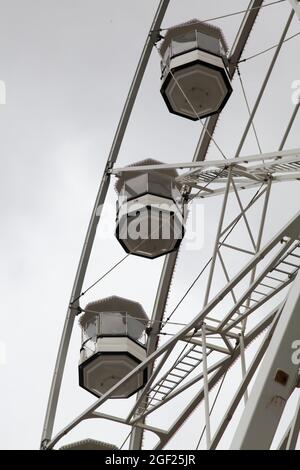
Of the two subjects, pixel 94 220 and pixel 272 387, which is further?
pixel 94 220

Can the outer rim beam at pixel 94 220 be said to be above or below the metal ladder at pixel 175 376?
above

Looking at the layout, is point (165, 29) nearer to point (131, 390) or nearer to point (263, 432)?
point (131, 390)

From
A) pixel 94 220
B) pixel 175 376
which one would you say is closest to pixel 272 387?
pixel 175 376

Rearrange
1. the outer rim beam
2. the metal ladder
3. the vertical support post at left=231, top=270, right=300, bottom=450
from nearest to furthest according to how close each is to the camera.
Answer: the vertical support post at left=231, top=270, right=300, bottom=450, the metal ladder, the outer rim beam

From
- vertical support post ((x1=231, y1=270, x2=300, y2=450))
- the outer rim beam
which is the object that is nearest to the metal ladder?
the outer rim beam

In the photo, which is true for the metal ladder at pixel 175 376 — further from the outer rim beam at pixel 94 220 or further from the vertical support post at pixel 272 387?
the vertical support post at pixel 272 387

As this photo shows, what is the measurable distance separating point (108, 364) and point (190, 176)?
556cm

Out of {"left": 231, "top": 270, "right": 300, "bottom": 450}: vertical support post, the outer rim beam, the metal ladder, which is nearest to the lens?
{"left": 231, "top": 270, "right": 300, "bottom": 450}: vertical support post

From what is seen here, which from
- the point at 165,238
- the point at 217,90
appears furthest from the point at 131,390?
the point at 217,90

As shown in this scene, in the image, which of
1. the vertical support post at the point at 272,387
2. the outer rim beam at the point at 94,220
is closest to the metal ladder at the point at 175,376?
the outer rim beam at the point at 94,220

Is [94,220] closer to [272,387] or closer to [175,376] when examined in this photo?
[175,376]

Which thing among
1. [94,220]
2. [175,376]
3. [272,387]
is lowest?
[272,387]

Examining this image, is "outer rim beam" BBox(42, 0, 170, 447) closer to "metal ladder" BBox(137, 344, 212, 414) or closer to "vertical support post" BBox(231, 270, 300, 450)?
"metal ladder" BBox(137, 344, 212, 414)
